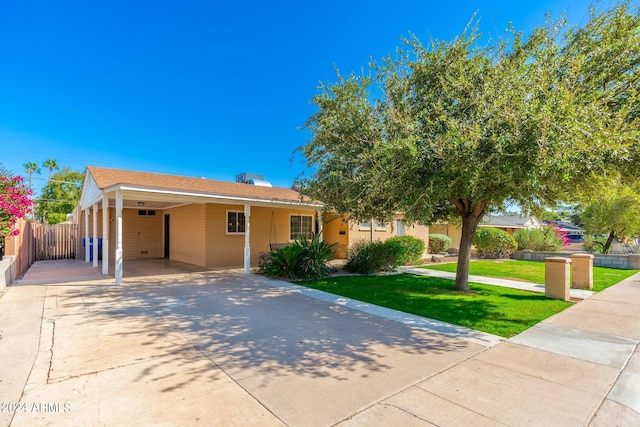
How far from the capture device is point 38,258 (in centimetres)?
1562

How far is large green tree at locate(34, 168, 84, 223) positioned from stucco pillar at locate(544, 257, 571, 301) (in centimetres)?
4441

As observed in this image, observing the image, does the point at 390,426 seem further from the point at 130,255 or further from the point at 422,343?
the point at 130,255

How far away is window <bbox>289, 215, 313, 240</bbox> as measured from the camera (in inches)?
620

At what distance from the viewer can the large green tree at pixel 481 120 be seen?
5008 millimetres

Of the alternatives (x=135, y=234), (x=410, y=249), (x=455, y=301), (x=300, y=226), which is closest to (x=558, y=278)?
(x=455, y=301)

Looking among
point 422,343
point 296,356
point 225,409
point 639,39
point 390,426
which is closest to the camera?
point 390,426

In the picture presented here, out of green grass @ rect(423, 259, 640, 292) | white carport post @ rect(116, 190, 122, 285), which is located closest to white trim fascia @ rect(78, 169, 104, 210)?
white carport post @ rect(116, 190, 122, 285)

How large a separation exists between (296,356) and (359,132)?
5.05m

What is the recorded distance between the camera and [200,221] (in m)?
13.5

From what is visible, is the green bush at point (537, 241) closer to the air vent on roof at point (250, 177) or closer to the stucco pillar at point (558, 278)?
the stucco pillar at point (558, 278)

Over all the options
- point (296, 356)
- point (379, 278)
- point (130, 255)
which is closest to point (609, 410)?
point (296, 356)

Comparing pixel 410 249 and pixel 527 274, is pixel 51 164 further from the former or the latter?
pixel 527 274

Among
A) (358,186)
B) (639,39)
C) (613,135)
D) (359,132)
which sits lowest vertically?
(358,186)

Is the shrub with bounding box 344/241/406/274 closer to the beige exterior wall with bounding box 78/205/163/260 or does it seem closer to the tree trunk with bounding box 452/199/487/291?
the tree trunk with bounding box 452/199/487/291
